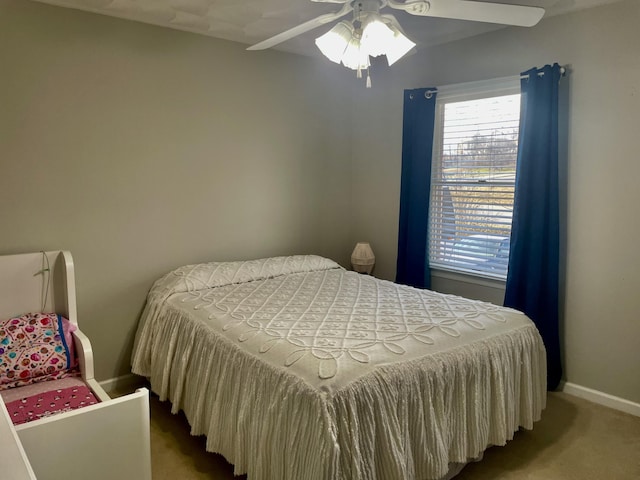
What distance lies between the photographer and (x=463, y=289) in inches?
142

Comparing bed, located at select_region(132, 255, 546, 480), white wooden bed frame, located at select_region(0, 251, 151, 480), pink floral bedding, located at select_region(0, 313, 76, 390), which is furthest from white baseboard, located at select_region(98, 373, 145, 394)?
white wooden bed frame, located at select_region(0, 251, 151, 480)

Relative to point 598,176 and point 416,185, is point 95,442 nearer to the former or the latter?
point 416,185

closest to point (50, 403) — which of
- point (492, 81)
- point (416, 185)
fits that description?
point (416, 185)

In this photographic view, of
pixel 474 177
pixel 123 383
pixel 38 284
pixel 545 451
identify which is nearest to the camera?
pixel 545 451

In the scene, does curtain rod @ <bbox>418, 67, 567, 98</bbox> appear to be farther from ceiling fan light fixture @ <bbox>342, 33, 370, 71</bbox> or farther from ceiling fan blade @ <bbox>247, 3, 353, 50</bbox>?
ceiling fan blade @ <bbox>247, 3, 353, 50</bbox>

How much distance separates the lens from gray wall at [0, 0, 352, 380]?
2.67 metres

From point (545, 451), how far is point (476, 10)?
7.24 ft

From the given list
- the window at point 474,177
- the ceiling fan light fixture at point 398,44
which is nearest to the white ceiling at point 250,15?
the window at point 474,177

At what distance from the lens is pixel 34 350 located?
2.29 meters

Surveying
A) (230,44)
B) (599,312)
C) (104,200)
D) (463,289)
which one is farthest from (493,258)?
(104,200)

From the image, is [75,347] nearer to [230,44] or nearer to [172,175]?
[172,175]

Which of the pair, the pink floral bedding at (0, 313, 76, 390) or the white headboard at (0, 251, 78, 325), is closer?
the pink floral bedding at (0, 313, 76, 390)

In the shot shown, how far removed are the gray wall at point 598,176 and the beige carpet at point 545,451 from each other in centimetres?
33

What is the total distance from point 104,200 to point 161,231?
42cm
